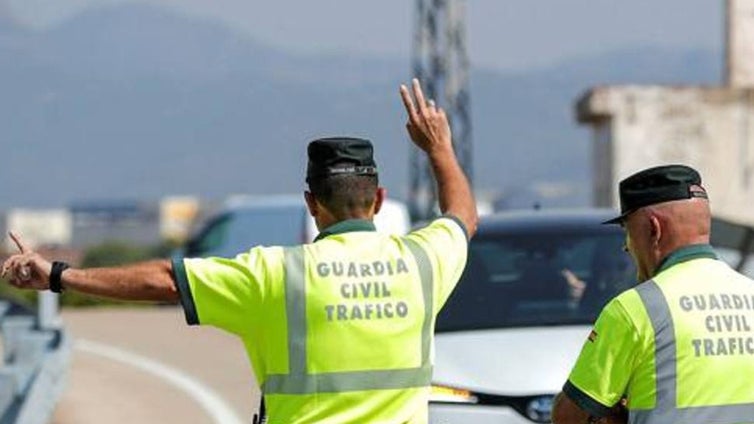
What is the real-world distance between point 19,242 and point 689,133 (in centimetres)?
1800

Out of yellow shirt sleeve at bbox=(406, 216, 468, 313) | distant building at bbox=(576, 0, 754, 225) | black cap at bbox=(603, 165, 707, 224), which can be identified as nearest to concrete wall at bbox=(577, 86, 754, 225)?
distant building at bbox=(576, 0, 754, 225)

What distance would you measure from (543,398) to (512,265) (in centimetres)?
176

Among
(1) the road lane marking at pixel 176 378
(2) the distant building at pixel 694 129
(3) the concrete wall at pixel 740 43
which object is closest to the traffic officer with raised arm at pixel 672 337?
(1) the road lane marking at pixel 176 378

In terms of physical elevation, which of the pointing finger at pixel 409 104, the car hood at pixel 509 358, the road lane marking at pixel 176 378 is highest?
the pointing finger at pixel 409 104

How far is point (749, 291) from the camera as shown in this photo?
5203mm

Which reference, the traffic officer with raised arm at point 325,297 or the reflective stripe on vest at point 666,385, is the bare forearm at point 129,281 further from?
the reflective stripe on vest at point 666,385

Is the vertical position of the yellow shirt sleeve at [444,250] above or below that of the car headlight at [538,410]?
above

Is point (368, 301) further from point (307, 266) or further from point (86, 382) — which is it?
point (86, 382)

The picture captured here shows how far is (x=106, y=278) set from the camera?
210 inches

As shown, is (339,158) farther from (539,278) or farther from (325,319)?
(539,278)

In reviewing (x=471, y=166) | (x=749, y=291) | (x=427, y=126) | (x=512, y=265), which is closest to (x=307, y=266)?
(x=427, y=126)

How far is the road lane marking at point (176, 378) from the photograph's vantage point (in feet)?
48.3

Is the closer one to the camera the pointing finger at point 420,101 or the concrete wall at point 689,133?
the pointing finger at point 420,101

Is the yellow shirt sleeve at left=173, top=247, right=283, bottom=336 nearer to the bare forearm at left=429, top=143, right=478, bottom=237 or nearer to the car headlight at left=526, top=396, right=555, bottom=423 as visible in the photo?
the bare forearm at left=429, top=143, right=478, bottom=237
